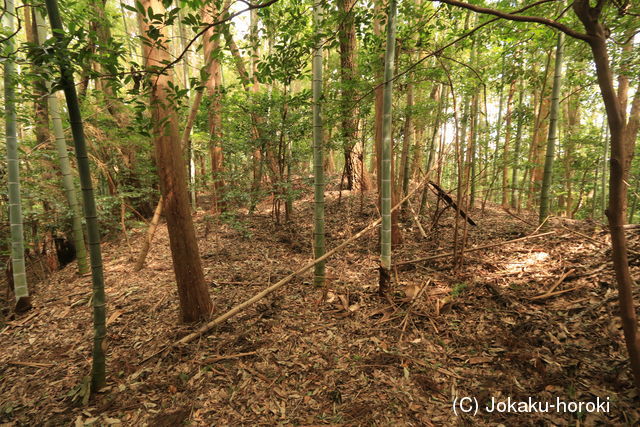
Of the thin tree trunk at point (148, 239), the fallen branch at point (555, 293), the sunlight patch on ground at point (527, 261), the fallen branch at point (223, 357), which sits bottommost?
the fallen branch at point (223, 357)

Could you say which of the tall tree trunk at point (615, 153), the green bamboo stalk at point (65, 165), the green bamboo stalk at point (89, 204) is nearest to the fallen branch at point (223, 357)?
the green bamboo stalk at point (89, 204)

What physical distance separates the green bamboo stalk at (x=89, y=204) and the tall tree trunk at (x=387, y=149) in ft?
8.73

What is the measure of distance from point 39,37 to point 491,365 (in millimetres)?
6708

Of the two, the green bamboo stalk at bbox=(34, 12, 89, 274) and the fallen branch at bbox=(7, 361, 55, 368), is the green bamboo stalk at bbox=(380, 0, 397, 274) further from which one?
the green bamboo stalk at bbox=(34, 12, 89, 274)

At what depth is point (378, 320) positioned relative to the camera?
332 centimetres

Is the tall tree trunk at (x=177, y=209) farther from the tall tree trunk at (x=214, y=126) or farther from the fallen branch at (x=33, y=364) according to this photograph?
the tall tree trunk at (x=214, y=126)

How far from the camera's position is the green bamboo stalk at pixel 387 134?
288 cm

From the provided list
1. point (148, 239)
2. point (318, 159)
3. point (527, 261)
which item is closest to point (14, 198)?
point (148, 239)

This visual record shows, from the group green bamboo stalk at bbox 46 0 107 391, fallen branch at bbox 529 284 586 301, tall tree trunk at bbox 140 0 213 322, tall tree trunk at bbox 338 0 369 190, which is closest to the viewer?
green bamboo stalk at bbox 46 0 107 391

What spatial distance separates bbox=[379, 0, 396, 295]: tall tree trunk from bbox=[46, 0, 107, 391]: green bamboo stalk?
8.73ft

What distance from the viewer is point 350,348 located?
2.93m

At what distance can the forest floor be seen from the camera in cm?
221

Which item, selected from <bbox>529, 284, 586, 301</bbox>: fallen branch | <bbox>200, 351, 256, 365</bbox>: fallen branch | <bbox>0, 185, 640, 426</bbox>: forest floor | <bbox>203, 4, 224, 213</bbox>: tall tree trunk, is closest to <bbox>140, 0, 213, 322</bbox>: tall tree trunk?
<bbox>0, 185, 640, 426</bbox>: forest floor

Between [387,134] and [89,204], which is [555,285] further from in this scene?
[89,204]
